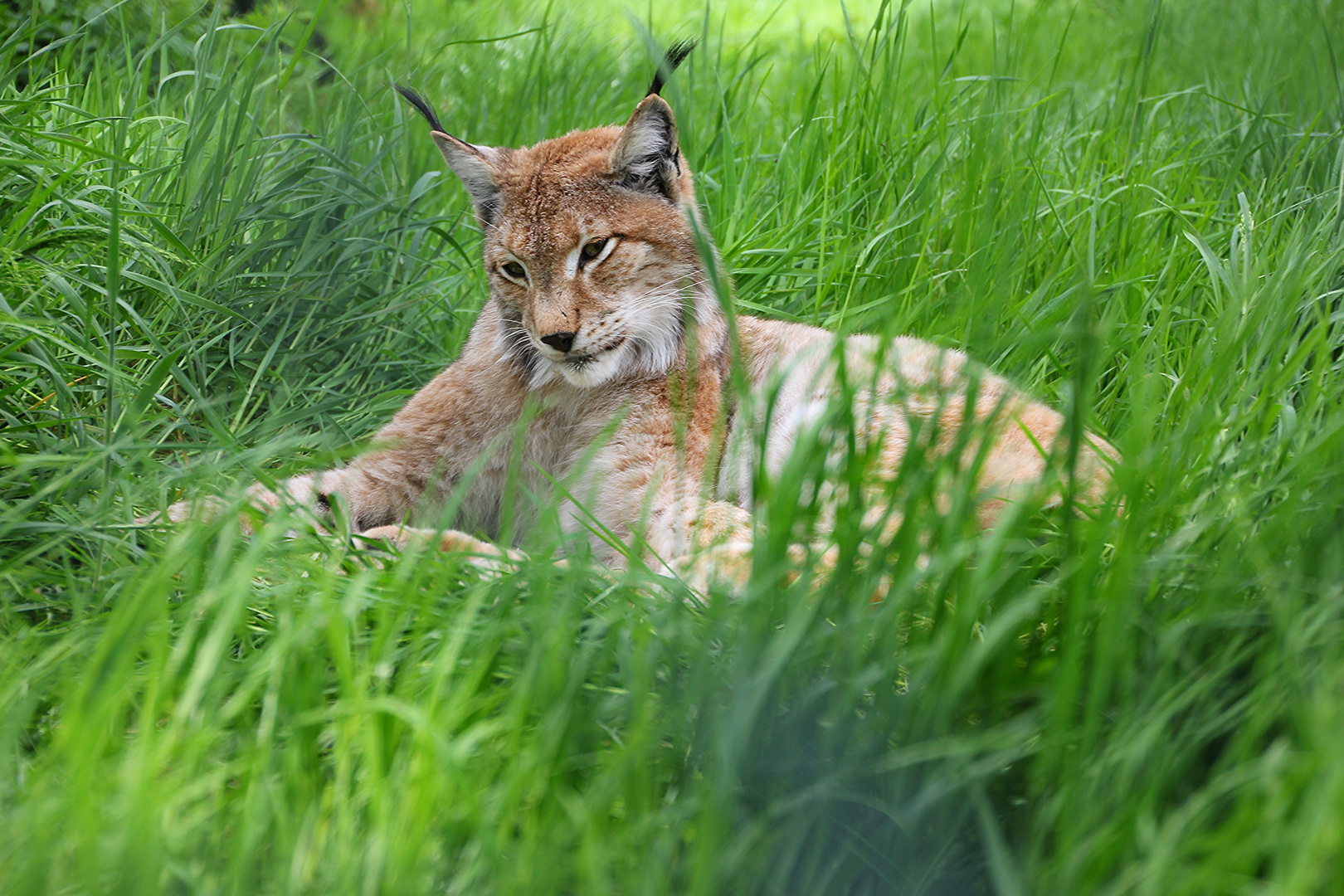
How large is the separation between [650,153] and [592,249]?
1.09 ft

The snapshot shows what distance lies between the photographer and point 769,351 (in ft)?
10.6

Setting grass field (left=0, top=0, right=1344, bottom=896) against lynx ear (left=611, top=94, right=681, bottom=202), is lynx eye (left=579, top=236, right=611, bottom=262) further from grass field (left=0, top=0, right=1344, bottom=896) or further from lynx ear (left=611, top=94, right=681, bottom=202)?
grass field (left=0, top=0, right=1344, bottom=896)

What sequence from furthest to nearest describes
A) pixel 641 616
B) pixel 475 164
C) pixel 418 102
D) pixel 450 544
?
pixel 418 102
pixel 475 164
pixel 450 544
pixel 641 616

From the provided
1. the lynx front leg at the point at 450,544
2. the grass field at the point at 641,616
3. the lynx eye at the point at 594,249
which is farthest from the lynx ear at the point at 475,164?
the lynx front leg at the point at 450,544

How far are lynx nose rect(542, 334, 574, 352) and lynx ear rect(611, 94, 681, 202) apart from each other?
520 mm

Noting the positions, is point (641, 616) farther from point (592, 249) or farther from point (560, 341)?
point (592, 249)

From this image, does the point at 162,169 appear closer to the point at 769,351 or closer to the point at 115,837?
the point at 769,351

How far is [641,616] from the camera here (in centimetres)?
191

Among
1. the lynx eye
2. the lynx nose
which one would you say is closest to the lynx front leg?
the lynx nose

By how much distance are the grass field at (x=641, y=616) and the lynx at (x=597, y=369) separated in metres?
0.29

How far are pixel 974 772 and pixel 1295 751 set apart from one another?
0.43 meters

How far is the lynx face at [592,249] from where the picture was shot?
298 cm

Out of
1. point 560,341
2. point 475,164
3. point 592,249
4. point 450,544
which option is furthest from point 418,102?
point 450,544

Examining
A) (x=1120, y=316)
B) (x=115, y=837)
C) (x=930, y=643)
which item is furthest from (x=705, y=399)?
(x=115, y=837)
